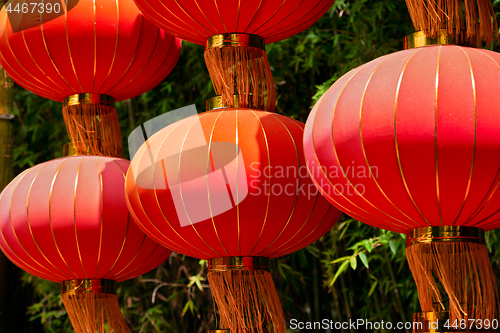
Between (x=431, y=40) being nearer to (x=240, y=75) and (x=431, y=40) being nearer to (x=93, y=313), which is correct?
(x=240, y=75)

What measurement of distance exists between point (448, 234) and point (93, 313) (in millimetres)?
824

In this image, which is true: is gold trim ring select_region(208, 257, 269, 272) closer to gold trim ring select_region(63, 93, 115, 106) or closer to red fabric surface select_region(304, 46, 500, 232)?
red fabric surface select_region(304, 46, 500, 232)

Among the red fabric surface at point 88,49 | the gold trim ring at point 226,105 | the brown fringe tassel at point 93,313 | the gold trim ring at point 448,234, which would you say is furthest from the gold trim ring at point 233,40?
the brown fringe tassel at point 93,313

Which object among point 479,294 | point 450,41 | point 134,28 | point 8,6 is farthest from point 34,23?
point 479,294

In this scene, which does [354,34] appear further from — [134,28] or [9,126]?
[9,126]

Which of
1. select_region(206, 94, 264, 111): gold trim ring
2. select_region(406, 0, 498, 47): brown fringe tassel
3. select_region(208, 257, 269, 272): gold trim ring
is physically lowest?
select_region(208, 257, 269, 272): gold trim ring

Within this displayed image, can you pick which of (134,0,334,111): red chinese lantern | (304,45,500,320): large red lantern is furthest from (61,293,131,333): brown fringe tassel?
(304,45,500,320): large red lantern

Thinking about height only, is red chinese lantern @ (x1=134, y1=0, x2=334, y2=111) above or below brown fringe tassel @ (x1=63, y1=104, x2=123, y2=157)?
Answer: above

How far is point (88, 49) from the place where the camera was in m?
1.43

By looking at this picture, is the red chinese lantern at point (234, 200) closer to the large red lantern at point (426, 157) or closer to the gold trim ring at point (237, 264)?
the gold trim ring at point (237, 264)

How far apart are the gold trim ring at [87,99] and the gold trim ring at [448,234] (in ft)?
2.78

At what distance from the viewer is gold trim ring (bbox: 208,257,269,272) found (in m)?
1.21

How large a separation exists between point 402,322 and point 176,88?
1.10 m

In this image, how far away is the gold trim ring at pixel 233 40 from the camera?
1.26 m
